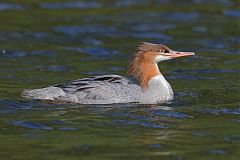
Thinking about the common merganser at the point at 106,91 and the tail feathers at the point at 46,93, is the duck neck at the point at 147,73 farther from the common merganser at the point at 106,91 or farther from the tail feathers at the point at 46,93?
the tail feathers at the point at 46,93

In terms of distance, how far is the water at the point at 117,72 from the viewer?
11.8 meters

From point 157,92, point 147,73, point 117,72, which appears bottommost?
point 117,72

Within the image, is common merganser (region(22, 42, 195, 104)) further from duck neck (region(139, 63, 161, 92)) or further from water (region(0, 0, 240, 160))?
water (region(0, 0, 240, 160))

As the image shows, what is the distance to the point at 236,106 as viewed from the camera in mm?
14656

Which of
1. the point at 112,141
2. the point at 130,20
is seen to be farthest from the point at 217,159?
the point at 130,20

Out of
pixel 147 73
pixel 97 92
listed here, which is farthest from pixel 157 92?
pixel 97 92

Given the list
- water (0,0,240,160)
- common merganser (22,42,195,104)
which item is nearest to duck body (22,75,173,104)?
common merganser (22,42,195,104)

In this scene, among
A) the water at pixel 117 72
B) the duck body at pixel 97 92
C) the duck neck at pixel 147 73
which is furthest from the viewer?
the duck neck at pixel 147 73

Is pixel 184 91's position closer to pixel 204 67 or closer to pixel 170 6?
pixel 204 67

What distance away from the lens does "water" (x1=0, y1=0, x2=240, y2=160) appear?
38.7 ft

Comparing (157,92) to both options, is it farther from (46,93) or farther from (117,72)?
(117,72)

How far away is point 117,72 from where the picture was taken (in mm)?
18547

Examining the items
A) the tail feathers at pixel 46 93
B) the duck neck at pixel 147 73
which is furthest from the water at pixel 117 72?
the duck neck at pixel 147 73

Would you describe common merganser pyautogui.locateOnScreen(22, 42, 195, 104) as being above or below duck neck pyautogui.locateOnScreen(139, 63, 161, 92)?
below
